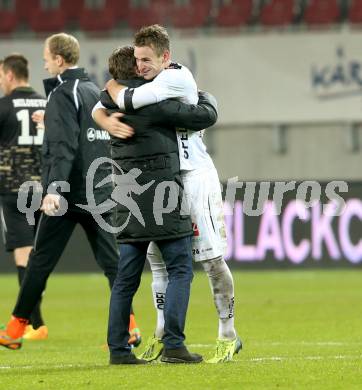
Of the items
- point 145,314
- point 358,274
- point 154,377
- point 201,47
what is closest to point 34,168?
point 145,314

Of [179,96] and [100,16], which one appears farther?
[100,16]

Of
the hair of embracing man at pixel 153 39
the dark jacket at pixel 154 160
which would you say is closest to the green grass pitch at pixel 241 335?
the dark jacket at pixel 154 160

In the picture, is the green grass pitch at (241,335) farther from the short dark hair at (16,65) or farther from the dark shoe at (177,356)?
the short dark hair at (16,65)

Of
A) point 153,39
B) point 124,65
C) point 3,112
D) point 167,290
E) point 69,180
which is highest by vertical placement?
point 153,39

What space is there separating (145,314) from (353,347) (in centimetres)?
402

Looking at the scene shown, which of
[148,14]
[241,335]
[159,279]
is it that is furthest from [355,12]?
[159,279]

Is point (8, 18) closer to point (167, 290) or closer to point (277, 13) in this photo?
point (277, 13)

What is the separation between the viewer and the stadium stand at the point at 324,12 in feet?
71.2

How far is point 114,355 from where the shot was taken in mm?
7438

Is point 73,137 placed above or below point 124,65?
below

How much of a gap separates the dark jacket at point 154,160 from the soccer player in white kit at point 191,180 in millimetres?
94

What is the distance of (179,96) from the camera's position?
7.33 meters

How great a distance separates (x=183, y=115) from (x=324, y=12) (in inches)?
586

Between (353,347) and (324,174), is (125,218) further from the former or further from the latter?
(324,174)
